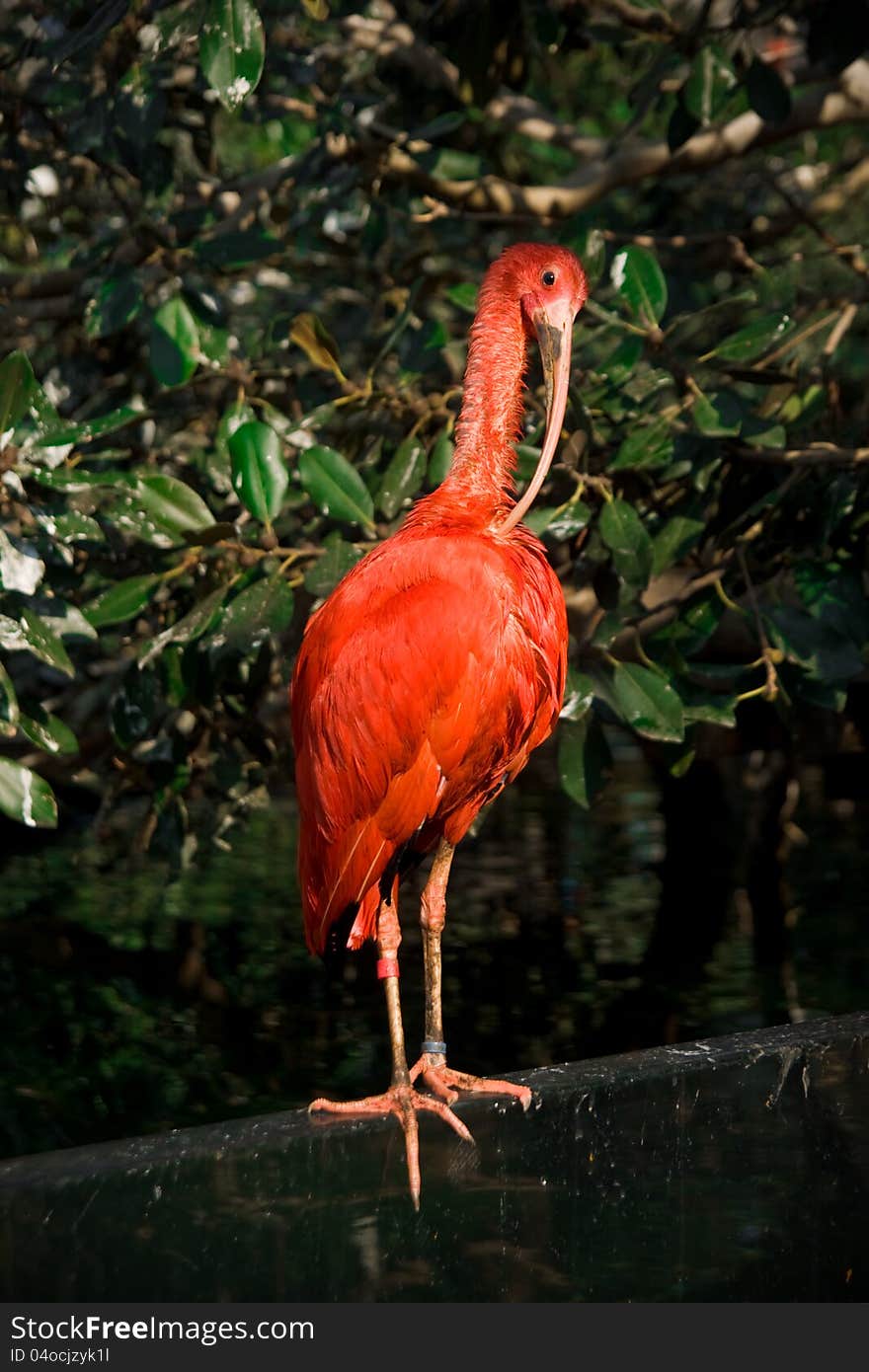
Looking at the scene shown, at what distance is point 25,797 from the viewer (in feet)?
11.3

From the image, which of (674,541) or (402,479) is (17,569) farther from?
(674,541)

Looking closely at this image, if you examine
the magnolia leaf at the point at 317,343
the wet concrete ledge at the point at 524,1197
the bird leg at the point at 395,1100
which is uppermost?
the magnolia leaf at the point at 317,343

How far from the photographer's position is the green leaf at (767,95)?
459 cm

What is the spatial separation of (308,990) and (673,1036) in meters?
1.31

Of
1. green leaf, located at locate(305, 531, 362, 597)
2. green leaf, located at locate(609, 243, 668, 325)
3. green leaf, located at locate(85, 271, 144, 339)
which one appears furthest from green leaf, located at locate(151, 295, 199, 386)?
green leaf, located at locate(609, 243, 668, 325)

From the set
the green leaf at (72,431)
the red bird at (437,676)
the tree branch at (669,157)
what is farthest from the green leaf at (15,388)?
the tree branch at (669,157)

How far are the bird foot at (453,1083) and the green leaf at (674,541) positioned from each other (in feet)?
4.43

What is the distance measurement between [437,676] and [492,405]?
59 cm

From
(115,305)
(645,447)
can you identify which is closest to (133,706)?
(115,305)

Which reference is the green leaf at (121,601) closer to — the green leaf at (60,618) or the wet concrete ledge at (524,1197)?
the green leaf at (60,618)

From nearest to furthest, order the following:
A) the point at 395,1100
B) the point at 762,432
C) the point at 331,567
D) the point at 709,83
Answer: the point at 395,1100
the point at 331,567
the point at 762,432
the point at 709,83

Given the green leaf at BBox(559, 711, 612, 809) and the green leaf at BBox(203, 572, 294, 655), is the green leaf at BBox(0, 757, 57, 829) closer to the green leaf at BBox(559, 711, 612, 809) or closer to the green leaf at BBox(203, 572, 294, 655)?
the green leaf at BBox(203, 572, 294, 655)

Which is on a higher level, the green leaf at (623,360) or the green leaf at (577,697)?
the green leaf at (623,360)
